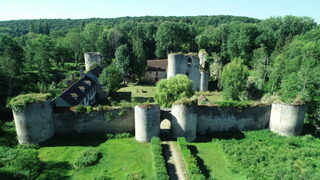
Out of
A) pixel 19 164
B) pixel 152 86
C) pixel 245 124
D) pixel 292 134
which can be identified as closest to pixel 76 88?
pixel 19 164

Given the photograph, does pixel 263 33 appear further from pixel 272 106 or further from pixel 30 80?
pixel 30 80

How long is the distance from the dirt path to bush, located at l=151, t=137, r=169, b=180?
941 millimetres

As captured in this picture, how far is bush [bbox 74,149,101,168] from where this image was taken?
19281 millimetres

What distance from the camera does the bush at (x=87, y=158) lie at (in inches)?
759

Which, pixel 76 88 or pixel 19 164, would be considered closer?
pixel 19 164

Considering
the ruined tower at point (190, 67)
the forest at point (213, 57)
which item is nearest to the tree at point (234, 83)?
the forest at point (213, 57)

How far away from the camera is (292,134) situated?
25.5 meters

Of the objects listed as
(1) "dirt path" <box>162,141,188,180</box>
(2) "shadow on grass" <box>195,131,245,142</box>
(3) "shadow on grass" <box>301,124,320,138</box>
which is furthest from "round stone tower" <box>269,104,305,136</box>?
(1) "dirt path" <box>162,141,188,180</box>

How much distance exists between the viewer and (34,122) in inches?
874

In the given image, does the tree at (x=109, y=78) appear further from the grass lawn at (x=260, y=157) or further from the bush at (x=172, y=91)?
the grass lawn at (x=260, y=157)

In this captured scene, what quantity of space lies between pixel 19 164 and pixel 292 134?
28316mm

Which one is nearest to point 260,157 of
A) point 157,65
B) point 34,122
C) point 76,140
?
point 76,140

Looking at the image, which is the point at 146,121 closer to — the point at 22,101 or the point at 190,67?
the point at 22,101

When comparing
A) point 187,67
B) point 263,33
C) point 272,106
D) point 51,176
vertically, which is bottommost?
point 51,176
